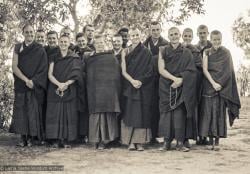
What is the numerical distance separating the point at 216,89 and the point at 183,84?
588mm

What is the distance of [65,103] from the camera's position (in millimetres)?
8227

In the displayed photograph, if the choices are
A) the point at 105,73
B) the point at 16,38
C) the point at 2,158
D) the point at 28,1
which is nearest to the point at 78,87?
the point at 105,73

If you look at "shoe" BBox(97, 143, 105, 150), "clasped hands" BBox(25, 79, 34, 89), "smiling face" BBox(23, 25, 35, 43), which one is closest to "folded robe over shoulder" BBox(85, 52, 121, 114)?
"shoe" BBox(97, 143, 105, 150)

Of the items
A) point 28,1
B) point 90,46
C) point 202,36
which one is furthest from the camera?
point 28,1

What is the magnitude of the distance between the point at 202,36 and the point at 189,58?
0.76 meters

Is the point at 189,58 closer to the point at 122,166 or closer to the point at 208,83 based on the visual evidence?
the point at 208,83

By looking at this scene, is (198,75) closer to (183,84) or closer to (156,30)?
(183,84)

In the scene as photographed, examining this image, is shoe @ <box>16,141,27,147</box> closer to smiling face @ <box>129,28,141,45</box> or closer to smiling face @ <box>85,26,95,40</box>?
smiling face @ <box>85,26,95,40</box>

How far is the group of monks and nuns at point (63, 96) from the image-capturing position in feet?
26.8

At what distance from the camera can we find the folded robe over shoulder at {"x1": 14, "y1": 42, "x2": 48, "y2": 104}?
8.24 metres

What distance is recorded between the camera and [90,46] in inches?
364

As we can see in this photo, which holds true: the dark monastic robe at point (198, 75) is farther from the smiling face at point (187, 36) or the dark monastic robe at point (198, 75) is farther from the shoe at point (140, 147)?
the shoe at point (140, 147)

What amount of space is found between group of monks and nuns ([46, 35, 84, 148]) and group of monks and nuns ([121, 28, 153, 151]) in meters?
0.88

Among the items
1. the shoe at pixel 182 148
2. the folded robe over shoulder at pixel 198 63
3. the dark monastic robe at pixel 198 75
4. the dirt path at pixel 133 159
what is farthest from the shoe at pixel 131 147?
the folded robe over shoulder at pixel 198 63
